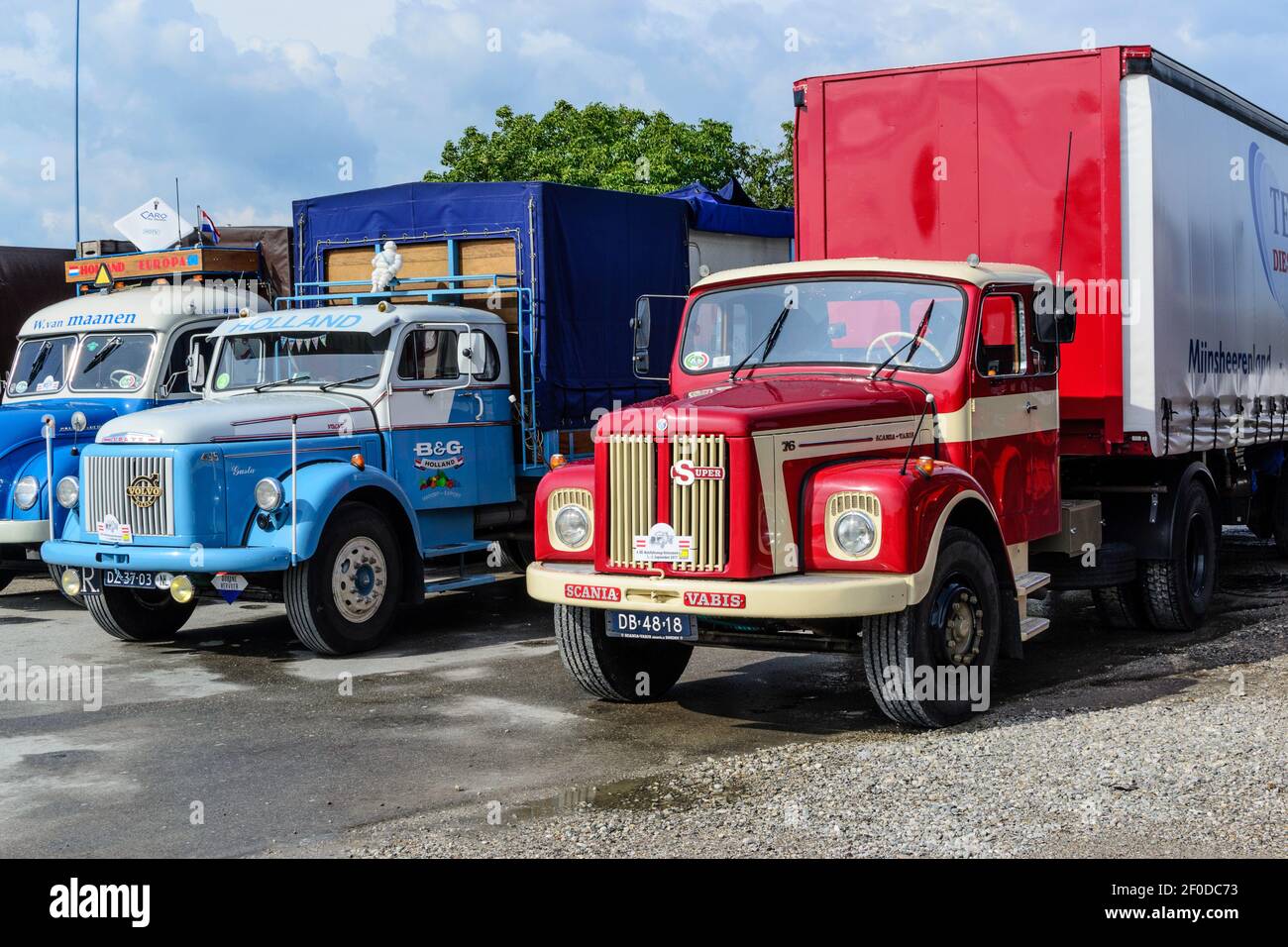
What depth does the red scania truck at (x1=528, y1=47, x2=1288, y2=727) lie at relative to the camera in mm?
7312

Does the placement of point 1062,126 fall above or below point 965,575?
above

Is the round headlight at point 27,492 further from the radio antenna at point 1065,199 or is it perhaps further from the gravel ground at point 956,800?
the radio antenna at point 1065,199

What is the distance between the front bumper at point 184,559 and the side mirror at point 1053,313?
476 cm

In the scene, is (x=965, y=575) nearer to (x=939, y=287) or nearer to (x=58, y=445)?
(x=939, y=287)

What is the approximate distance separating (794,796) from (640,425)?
1.95 m

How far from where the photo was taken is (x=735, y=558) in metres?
7.21

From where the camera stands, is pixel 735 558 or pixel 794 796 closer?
pixel 794 796

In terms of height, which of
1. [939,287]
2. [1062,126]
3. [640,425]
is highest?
[1062,126]

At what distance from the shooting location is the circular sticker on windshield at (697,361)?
8.76 metres

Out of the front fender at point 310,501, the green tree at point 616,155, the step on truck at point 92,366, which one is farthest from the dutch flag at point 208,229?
the green tree at point 616,155

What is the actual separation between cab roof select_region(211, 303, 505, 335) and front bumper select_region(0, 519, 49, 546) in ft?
6.52

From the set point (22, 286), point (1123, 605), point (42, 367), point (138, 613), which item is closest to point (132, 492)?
point (138, 613)
